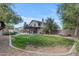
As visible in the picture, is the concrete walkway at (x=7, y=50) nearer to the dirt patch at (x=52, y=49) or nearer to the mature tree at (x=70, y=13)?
the dirt patch at (x=52, y=49)

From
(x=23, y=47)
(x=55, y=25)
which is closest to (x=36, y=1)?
(x=55, y=25)

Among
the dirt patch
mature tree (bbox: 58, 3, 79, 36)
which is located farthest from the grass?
mature tree (bbox: 58, 3, 79, 36)

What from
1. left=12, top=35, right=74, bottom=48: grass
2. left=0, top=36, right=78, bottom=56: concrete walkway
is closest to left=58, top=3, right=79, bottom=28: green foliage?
left=12, top=35, right=74, bottom=48: grass

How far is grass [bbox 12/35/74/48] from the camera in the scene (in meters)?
2.08

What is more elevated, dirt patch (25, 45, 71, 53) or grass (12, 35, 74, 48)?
grass (12, 35, 74, 48)

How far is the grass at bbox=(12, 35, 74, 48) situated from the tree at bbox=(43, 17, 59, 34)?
61mm

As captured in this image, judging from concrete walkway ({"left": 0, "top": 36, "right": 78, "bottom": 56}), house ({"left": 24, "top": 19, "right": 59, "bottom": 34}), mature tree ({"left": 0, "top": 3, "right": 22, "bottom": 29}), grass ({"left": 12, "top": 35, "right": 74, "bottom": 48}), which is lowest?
concrete walkway ({"left": 0, "top": 36, "right": 78, "bottom": 56})

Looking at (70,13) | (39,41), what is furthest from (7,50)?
(70,13)

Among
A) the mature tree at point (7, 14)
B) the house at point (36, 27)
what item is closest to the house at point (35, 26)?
the house at point (36, 27)

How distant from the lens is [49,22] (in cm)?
207

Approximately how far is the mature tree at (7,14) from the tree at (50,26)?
259 mm

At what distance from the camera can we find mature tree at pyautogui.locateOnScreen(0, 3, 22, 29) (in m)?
2.08

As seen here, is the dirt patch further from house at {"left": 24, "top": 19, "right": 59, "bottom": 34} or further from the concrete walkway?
house at {"left": 24, "top": 19, "right": 59, "bottom": 34}

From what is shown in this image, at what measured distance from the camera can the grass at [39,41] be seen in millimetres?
2080
